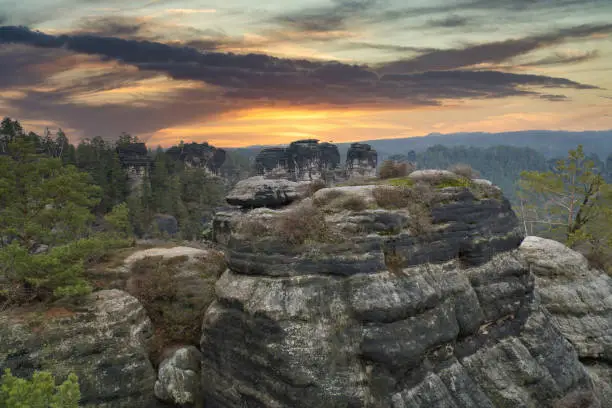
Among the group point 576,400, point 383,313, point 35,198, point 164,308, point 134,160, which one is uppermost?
point 134,160

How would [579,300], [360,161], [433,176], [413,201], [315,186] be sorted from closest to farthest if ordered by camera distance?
1. [413,201]
2. [433,176]
3. [315,186]
4. [579,300]
5. [360,161]

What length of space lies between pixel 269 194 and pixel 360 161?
123m

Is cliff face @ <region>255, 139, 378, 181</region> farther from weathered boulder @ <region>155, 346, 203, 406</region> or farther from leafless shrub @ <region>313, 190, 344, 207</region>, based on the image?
weathered boulder @ <region>155, 346, 203, 406</region>

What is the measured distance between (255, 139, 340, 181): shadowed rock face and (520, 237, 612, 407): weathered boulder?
4625 inches

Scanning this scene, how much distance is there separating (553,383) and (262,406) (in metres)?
15.7

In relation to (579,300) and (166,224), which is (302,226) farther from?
(166,224)

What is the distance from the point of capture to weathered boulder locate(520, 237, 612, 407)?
2512 cm

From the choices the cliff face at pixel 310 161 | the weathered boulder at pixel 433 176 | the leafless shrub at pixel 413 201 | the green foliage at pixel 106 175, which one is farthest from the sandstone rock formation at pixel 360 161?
the leafless shrub at pixel 413 201

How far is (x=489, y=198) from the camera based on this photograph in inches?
907

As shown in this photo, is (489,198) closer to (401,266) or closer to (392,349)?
(401,266)

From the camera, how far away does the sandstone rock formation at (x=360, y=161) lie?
143 meters

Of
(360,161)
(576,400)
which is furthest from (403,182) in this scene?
(360,161)

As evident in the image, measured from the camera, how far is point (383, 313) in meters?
17.3

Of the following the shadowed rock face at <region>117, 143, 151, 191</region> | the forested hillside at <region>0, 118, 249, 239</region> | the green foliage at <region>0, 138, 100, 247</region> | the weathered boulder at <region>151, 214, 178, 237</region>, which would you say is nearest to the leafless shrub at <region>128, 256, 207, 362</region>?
the green foliage at <region>0, 138, 100, 247</region>
